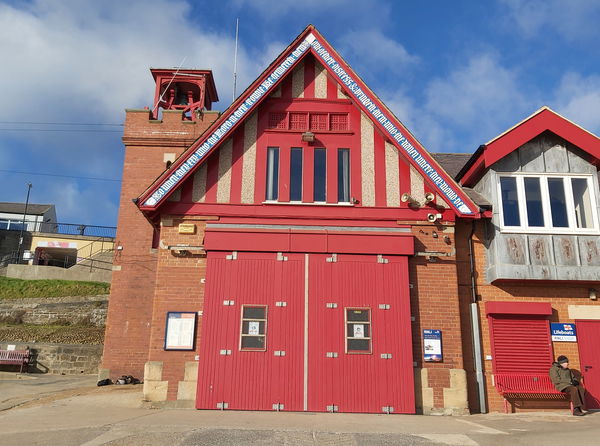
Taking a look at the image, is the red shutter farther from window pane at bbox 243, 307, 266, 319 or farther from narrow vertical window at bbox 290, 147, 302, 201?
narrow vertical window at bbox 290, 147, 302, 201

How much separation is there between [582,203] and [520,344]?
4195 mm

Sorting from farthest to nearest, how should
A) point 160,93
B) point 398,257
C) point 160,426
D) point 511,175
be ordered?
point 160,93
point 511,175
point 398,257
point 160,426

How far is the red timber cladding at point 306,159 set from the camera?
1275 cm

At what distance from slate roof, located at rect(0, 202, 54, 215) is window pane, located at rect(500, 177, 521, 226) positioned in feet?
173

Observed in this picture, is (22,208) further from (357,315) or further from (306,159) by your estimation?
(357,315)

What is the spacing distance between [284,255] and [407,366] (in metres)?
3.99

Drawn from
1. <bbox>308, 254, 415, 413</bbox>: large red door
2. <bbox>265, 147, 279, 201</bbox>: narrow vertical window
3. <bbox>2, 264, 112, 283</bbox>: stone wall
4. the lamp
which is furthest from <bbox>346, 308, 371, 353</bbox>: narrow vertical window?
<bbox>2, 264, 112, 283</bbox>: stone wall

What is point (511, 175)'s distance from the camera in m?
13.0

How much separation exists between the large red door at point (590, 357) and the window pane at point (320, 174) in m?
7.40

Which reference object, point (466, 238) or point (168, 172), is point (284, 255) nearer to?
point (168, 172)

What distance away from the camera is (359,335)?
11703 millimetres

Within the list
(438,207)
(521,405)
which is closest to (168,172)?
(438,207)

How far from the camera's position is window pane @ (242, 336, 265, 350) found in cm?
1163

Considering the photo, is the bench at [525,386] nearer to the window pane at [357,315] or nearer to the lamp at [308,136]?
the window pane at [357,315]
